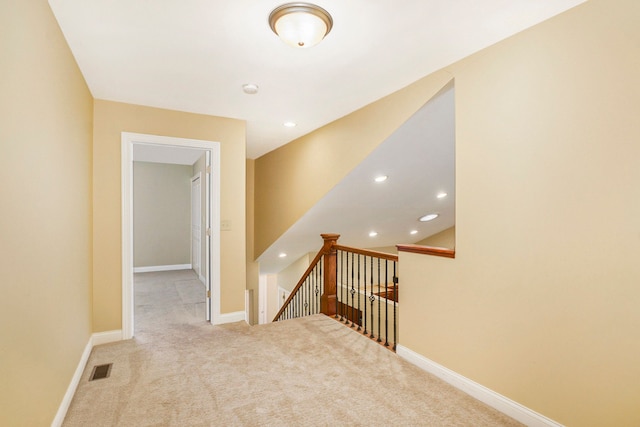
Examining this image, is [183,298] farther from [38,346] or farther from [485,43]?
[485,43]

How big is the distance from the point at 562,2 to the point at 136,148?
6155 millimetres

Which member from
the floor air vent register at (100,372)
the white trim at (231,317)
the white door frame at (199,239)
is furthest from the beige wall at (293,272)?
the floor air vent register at (100,372)

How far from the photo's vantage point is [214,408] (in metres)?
2.19

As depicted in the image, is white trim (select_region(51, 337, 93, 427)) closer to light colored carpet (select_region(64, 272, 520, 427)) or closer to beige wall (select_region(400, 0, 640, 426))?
light colored carpet (select_region(64, 272, 520, 427))

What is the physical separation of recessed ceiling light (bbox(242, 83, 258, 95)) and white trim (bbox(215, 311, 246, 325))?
2.47 meters

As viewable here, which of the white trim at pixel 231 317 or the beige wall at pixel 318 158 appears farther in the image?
the white trim at pixel 231 317

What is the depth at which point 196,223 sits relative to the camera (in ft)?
23.6

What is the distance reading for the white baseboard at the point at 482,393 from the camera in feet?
6.46

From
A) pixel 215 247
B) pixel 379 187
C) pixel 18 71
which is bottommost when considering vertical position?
pixel 215 247

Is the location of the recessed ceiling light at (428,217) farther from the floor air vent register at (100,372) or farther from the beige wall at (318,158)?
the floor air vent register at (100,372)

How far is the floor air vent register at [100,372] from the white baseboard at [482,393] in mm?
2440

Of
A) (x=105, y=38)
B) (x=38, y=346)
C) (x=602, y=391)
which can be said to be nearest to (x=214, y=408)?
(x=38, y=346)

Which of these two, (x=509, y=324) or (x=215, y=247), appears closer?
(x=509, y=324)

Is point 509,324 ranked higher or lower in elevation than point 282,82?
lower
